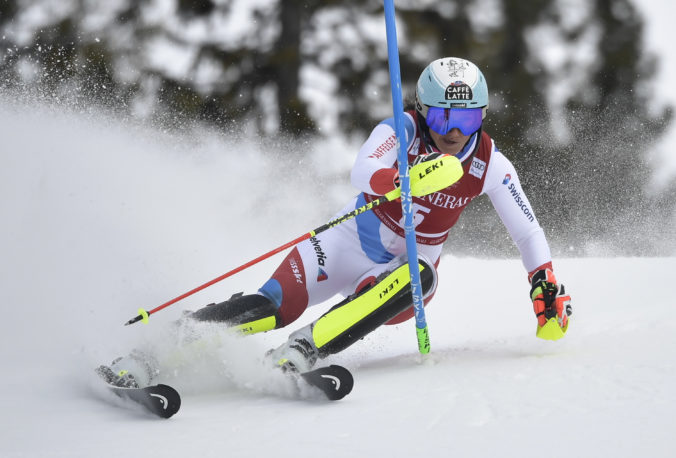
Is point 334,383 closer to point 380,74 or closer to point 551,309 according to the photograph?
point 551,309

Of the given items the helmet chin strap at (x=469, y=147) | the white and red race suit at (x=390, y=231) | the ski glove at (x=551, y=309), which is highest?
the helmet chin strap at (x=469, y=147)

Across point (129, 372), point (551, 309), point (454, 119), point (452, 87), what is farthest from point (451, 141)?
point (129, 372)

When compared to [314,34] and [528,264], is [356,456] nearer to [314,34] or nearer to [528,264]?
[528,264]

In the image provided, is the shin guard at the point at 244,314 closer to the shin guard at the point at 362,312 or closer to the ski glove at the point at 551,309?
the shin guard at the point at 362,312

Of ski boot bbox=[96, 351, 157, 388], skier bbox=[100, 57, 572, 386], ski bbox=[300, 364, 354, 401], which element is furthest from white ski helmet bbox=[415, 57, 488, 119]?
ski boot bbox=[96, 351, 157, 388]

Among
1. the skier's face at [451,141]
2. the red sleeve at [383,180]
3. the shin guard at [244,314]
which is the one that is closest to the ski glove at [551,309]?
the skier's face at [451,141]

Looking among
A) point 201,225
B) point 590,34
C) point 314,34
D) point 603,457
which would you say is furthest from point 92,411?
point 590,34

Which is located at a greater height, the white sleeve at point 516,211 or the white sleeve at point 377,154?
the white sleeve at point 377,154

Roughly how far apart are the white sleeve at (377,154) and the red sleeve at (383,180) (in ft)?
0.07

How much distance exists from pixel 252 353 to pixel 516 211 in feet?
4.19

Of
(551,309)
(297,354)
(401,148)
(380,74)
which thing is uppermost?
(380,74)

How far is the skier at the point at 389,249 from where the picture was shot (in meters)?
2.73

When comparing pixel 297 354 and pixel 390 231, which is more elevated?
pixel 390 231

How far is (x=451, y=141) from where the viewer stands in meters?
3.01
